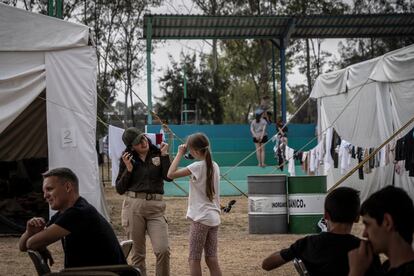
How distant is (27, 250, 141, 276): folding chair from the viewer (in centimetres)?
367

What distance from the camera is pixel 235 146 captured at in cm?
2256

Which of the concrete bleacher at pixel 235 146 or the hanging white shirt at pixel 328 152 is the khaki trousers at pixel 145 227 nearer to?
the hanging white shirt at pixel 328 152

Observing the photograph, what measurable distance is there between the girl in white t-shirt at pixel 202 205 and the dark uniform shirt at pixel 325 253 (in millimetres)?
2294

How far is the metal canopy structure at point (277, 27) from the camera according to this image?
21094 mm

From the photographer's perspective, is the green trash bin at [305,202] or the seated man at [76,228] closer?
the seated man at [76,228]

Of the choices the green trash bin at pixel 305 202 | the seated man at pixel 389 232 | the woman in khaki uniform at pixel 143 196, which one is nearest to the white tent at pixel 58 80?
the woman in khaki uniform at pixel 143 196

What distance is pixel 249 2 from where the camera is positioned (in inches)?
1474

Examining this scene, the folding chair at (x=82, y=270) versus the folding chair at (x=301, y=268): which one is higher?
the folding chair at (x=301, y=268)

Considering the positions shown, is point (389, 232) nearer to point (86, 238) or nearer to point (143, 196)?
point (86, 238)

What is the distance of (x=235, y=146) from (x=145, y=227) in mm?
16590

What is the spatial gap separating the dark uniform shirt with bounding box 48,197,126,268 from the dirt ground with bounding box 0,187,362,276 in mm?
3450

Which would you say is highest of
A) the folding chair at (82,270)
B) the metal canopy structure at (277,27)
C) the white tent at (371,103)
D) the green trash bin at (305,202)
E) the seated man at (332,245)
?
the metal canopy structure at (277,27)

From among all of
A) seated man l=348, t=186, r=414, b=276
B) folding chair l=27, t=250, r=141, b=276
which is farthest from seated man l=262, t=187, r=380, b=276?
folding chair l=27, t=250, r=141, b=276

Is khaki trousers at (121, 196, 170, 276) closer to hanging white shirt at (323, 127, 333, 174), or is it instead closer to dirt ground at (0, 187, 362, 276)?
dirt ground at (0, 187, 362, 276)
